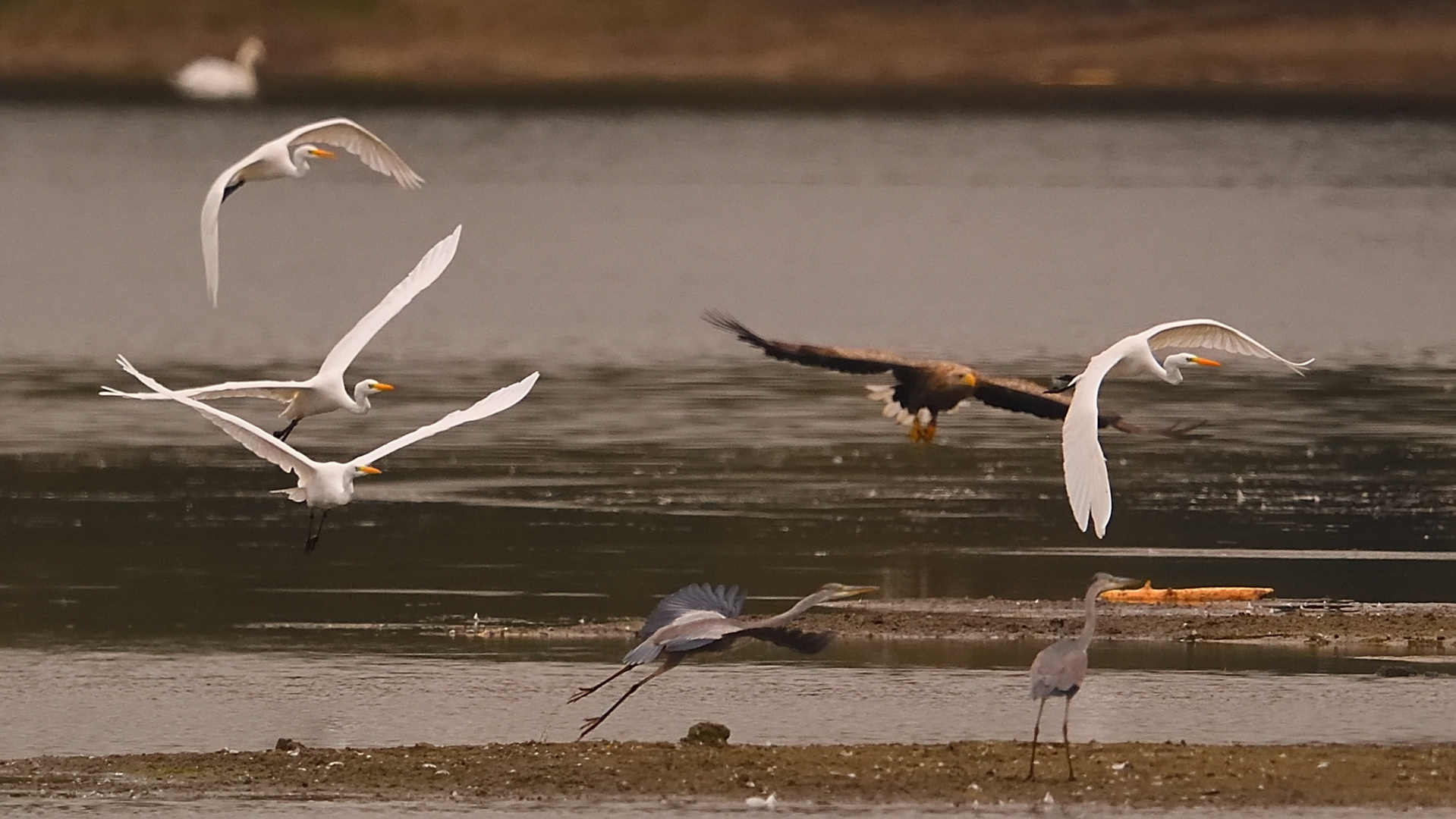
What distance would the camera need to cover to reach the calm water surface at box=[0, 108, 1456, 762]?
18.4 meters

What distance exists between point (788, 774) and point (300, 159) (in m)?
6.95

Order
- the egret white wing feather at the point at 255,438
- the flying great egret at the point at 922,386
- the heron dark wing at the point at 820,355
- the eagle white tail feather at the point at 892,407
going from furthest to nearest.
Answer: the eagle white tail feather at the point at 892,407, the flying great egret at the point at 922,386, the heron dark wing at the point at 820,355, the egret white wing feather at the point at 255,438

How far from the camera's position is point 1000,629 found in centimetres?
1780

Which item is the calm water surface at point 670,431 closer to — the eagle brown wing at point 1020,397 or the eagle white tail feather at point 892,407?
the eagle white tail feather at point 892,407

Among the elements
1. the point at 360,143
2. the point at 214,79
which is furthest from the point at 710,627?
the point at 214,79

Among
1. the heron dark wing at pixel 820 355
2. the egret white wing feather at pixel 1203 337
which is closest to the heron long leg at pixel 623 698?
the heron dark wing at pixel 820 355

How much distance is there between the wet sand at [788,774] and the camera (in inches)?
547

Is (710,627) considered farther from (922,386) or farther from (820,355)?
(922,386)

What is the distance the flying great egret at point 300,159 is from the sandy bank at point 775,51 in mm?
73646

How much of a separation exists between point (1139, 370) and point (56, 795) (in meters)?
6.77

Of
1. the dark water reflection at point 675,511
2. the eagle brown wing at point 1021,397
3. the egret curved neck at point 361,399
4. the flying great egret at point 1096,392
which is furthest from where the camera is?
the dark water reflection at point 675,511

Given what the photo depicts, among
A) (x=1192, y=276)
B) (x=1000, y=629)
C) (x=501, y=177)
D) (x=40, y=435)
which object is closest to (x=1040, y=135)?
(x=501, y=177)

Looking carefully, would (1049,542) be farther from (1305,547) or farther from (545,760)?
(545,760)

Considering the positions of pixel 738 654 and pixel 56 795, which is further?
pixel 738 654
